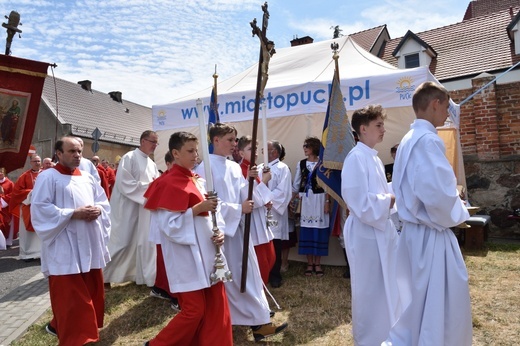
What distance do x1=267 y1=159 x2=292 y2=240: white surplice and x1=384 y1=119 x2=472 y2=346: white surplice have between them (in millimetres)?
2959

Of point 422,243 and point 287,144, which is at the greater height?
point 287,144

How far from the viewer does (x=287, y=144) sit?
707 centimetres

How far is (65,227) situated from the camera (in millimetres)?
3727

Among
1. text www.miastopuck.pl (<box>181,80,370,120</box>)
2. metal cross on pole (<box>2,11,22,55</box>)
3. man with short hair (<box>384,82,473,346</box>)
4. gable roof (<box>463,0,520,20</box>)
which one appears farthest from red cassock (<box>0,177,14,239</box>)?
gable roof (<box>463,0,520,20</box>)

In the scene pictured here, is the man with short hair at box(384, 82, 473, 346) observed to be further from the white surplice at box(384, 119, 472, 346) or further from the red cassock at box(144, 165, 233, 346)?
the red cassock at box(144, 165, 233, 346)

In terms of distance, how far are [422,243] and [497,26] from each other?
682 inches

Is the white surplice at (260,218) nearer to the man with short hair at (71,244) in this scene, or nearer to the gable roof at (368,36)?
the man with short hair at (71,244)

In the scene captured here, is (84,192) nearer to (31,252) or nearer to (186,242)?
(186,242)

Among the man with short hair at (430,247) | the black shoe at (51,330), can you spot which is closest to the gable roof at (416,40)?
the man with short hair at (430,247)

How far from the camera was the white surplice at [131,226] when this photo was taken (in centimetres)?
563

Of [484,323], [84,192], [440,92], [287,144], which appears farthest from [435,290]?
[287,144]

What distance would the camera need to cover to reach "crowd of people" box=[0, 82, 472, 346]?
2.47 meters

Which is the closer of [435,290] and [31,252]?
[435,290]

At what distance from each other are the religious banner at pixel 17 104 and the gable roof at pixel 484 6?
968 inches
